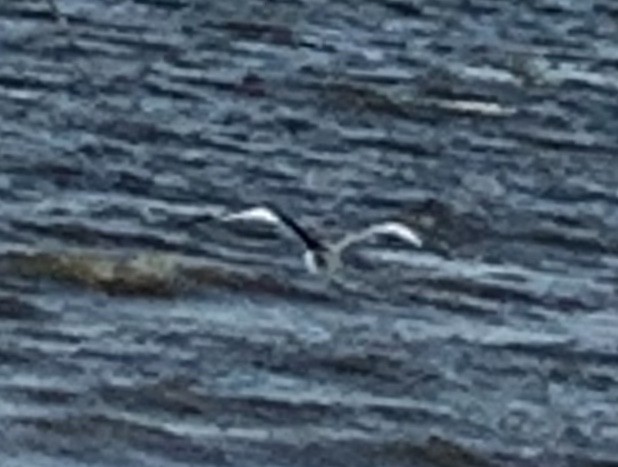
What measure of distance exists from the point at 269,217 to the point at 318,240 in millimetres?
35

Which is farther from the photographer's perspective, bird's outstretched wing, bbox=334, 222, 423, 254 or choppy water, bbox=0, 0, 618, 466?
bird's outstretched wing, bbox=334, 222, 423, 254

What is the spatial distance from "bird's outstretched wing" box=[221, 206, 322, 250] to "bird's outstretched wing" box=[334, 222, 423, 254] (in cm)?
2

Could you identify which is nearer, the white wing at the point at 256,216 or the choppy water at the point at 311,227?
the choppy water at the point at 311,227

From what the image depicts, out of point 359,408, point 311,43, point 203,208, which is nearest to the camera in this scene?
point 359,408

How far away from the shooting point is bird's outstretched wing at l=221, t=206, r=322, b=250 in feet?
4.54

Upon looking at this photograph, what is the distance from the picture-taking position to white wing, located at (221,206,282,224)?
139 cm

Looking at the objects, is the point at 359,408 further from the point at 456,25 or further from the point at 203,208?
the point at 456,25

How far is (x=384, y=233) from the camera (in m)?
1.38

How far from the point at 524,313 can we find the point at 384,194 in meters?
0.12

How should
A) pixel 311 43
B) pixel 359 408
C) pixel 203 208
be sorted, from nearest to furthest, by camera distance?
1. pixel 359 408
2. pixel 203 208
3. pixel 311 43

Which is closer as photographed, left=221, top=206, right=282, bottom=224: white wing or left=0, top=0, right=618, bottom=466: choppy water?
left=0, top=0, right=618, bottom=466: choppy water

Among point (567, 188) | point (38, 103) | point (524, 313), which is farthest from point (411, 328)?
point (38, 103)

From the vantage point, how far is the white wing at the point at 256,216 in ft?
4.56

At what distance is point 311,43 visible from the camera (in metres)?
1.56
